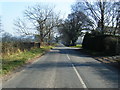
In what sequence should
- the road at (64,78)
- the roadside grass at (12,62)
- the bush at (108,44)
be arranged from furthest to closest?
the bush at (108,44) < the roadside grass at (12,62) < the road at (64,78)

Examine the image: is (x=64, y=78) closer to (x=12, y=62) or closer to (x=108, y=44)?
(x=12, y=62)

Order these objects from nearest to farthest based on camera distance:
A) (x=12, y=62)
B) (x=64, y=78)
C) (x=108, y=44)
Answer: (x=64, y=78) < (x=12, y=62) < (x=108, y=44)

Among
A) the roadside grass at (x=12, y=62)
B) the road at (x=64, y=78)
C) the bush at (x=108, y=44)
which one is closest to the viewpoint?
the road at (x=64, y=78)

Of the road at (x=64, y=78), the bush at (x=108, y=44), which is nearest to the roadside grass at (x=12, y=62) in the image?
the road at (x=64, y=78)

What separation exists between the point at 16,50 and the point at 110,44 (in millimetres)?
14921

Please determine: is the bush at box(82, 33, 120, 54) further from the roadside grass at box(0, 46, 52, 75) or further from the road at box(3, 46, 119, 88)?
the road at box(3, 46, 119, 88)

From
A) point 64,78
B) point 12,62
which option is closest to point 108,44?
point 12,62

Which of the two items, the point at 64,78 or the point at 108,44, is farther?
the point at 108,44

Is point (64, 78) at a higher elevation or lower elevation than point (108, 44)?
lower

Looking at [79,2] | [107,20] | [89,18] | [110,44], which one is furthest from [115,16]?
[110,44]

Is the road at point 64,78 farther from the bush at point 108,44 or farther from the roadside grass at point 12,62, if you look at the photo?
the bush at point 108,44

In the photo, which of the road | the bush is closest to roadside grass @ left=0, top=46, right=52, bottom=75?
the road

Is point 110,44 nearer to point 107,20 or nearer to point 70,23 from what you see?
point 107,20

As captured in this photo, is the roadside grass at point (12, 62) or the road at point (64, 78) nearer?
the road at point (64, 78)
